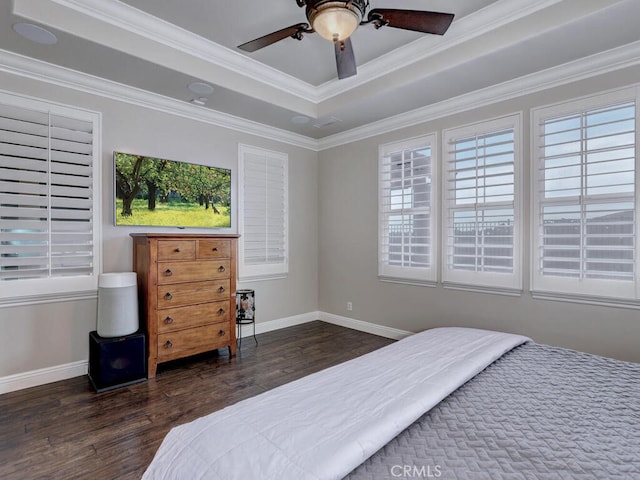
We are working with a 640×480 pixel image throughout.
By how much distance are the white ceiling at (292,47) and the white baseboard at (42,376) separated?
262 cm

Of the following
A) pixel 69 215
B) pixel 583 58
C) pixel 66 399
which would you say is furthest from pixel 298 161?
pixel 66 399

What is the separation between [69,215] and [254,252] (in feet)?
6.54

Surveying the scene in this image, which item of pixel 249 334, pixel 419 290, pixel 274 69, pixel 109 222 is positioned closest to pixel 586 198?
pixel 419 290

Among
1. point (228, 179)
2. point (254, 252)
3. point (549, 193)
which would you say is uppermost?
point (228, 179)

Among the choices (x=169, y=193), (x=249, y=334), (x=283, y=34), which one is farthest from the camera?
(x=249, y=334)

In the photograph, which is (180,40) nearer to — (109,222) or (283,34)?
(283,34)

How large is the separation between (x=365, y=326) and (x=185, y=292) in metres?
2.38

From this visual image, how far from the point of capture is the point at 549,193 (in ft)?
10.0

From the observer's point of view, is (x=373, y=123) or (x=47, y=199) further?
(x=373, y=123)

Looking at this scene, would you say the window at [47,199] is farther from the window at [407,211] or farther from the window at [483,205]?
the window at [483,205]

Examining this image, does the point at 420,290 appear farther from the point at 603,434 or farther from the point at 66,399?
the point at 66,399

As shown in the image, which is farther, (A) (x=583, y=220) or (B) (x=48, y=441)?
(A) (x=583, y=220)

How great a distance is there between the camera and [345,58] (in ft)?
7.82

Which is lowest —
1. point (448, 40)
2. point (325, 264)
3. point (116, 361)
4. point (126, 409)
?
point (126, 409)
